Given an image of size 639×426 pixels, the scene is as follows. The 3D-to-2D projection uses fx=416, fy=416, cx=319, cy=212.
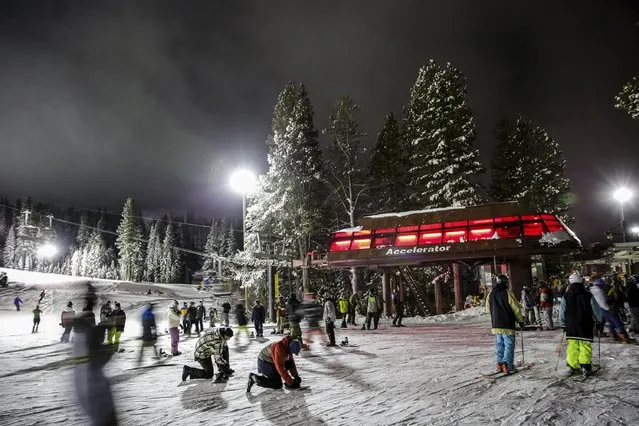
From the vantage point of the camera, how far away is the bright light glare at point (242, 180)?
23875mm

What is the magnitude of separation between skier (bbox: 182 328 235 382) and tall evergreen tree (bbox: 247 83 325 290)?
21824 mm

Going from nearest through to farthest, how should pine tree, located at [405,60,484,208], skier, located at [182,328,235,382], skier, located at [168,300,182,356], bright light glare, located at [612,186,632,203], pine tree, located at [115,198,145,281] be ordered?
skier, located at [182,328,235,382], skier, located at [168,300,182,356], bright light glare, located at [612,186,632,203], pine tree, located at [405,60,484,208], pine tree, located at [115,198,145,281]

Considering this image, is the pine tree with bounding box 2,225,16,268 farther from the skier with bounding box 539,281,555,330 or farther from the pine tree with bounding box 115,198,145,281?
the skier with bounding box 539,281,555,330

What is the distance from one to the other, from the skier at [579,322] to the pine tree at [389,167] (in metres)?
29.0

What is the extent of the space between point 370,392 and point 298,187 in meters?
26.0

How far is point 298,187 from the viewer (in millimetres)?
32844

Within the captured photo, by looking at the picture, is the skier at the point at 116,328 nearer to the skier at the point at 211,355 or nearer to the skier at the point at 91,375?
the skier at the point at 211,355

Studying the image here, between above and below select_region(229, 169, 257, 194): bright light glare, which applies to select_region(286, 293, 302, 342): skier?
below

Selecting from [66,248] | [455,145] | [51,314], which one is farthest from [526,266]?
[66,248]

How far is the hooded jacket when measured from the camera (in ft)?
→ 26.3

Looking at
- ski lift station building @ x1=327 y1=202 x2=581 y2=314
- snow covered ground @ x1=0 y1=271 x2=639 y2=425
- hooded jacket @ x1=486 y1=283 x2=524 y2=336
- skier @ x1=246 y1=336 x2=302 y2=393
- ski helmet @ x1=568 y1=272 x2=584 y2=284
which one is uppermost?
ski lift station building @ x1=327 y1=202 x2=581 y2=314

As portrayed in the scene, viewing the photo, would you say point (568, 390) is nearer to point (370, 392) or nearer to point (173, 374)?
point (370, 392)

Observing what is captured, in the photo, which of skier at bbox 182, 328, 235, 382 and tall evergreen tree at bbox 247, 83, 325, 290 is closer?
skier at bbox 182, 328, 235, 382

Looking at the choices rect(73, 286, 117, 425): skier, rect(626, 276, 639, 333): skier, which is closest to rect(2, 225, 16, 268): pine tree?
rect(73, 286, 117, 425): skier
